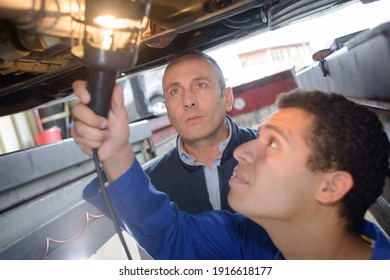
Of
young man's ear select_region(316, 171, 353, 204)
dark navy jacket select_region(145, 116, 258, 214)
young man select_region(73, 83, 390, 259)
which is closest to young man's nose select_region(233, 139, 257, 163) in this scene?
young man select_region(73, 83, 390, 259)

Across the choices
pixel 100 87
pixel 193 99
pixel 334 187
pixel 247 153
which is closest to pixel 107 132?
→ pixel 100 87

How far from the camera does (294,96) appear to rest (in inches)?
24.0

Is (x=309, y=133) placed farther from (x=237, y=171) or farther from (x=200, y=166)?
(x=200, y=166)

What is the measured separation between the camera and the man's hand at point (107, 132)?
0.41m

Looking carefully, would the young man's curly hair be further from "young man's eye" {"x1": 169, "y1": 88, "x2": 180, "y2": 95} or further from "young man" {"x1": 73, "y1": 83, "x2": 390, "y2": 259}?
"young man's eye" {"x1": 169, "y1": 88, "x2": 180, "y2": 95}

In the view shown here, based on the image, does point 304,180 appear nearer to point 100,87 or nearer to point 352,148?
point 352,148

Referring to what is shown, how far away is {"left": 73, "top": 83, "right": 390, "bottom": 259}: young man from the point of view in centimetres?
52

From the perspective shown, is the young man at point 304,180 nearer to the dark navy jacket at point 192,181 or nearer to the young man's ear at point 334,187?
the young man's ear at point 334,187

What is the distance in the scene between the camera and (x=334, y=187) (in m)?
0.52

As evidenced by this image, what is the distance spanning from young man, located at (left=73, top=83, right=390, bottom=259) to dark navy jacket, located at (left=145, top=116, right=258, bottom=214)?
39 centimetres

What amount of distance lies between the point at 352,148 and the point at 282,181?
0.40 ft
